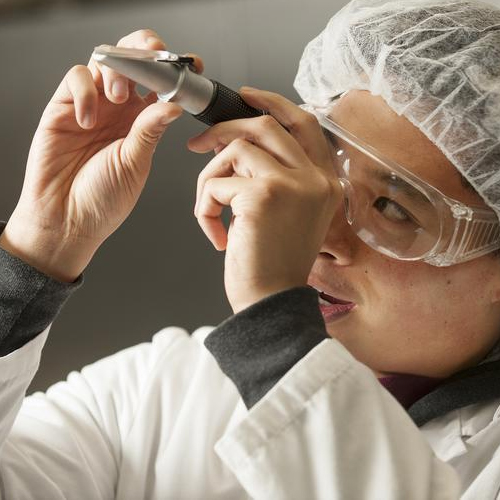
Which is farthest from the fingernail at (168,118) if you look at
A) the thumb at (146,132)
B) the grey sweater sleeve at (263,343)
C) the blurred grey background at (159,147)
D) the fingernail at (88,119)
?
the blurred grey background at (159,147)

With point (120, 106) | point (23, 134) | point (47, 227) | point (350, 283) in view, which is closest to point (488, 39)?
point (350, 283)

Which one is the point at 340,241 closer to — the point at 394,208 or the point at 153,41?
the point at 394,208

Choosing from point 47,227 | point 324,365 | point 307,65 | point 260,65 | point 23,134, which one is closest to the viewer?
point 324,365

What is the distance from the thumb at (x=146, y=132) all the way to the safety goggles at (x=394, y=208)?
0.24 m

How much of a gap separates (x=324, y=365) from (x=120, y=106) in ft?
1.55

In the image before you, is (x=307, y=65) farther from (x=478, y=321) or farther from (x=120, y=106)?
(x=478, y=321)

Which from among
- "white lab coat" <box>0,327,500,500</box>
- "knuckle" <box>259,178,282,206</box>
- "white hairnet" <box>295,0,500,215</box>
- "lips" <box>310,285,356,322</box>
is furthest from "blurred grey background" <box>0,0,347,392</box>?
"knuckle" <box>259,178,282,206</box>

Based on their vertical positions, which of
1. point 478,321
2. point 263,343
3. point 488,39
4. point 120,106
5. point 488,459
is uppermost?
point 488,39

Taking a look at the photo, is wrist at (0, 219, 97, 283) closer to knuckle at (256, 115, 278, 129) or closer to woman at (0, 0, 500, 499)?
woman at (0, 0, 500, 499)

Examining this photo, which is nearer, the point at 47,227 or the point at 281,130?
the point at 281,130

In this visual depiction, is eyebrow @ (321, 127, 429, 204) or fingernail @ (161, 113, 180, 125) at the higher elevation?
fingernail @ (161, 113, 180, 125)

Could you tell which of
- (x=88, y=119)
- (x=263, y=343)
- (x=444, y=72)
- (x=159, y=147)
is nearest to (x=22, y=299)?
(x=88, y=119)

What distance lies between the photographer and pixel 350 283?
3.59ft

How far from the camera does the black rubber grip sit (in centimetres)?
88
